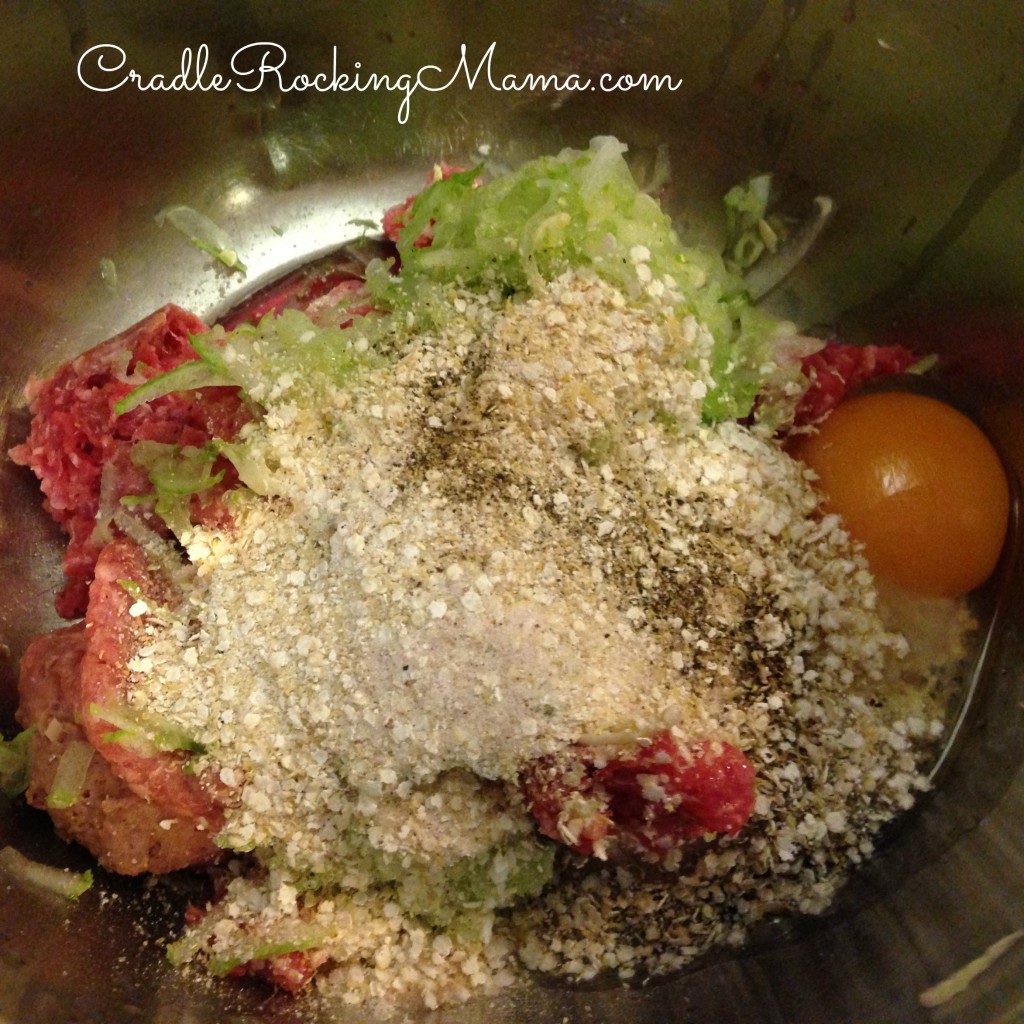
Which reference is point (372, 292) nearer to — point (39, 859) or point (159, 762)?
point (159, 762)

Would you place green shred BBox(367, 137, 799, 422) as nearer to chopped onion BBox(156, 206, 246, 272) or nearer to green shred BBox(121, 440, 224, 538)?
green shred BBox(121, 440, 224, 538)

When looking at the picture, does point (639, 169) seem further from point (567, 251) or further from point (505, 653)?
point (505, 653)

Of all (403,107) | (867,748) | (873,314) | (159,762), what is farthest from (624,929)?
(403,107)

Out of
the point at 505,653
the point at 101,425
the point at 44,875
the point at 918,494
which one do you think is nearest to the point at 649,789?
the point at 505,653

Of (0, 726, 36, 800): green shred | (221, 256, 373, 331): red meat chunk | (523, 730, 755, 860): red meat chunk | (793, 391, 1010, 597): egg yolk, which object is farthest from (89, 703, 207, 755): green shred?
(793, 391, 1010, 597): egg yolk

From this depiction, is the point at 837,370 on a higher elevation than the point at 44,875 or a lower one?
higher
